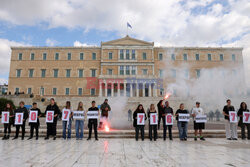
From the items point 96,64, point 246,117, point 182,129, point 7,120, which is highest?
point 96,64

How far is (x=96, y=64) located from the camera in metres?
46.2

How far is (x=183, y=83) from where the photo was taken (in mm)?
38812

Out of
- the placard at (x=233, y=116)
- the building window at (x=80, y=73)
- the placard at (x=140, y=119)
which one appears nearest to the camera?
the placard at (x=140, y=119)

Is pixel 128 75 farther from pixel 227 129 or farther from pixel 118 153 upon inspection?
pixel 118 153

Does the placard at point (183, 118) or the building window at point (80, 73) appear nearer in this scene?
the placard at point (183, 118)

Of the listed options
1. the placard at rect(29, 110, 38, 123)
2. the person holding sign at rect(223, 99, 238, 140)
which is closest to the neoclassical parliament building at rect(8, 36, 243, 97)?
the person holding sign at rect(223, 99, 238, 140)

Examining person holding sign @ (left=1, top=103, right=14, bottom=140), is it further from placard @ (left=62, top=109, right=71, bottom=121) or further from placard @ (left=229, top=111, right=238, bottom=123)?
placard @ (left=229, top=111, right=238, bottom=123)

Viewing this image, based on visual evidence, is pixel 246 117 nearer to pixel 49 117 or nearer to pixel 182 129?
pixel 182 129

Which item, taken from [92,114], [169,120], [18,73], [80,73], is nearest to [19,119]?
[92,114]

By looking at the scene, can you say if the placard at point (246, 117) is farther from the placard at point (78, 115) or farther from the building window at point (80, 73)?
the building window at point (80, 73)

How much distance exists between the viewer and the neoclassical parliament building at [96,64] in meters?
45.0

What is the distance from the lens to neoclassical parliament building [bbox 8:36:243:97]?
45000mm

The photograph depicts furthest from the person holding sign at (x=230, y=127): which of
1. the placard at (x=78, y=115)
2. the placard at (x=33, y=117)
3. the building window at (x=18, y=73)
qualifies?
the building window at (x=18, y=73)

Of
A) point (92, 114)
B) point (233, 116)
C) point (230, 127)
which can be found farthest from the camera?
point (230, 127)
